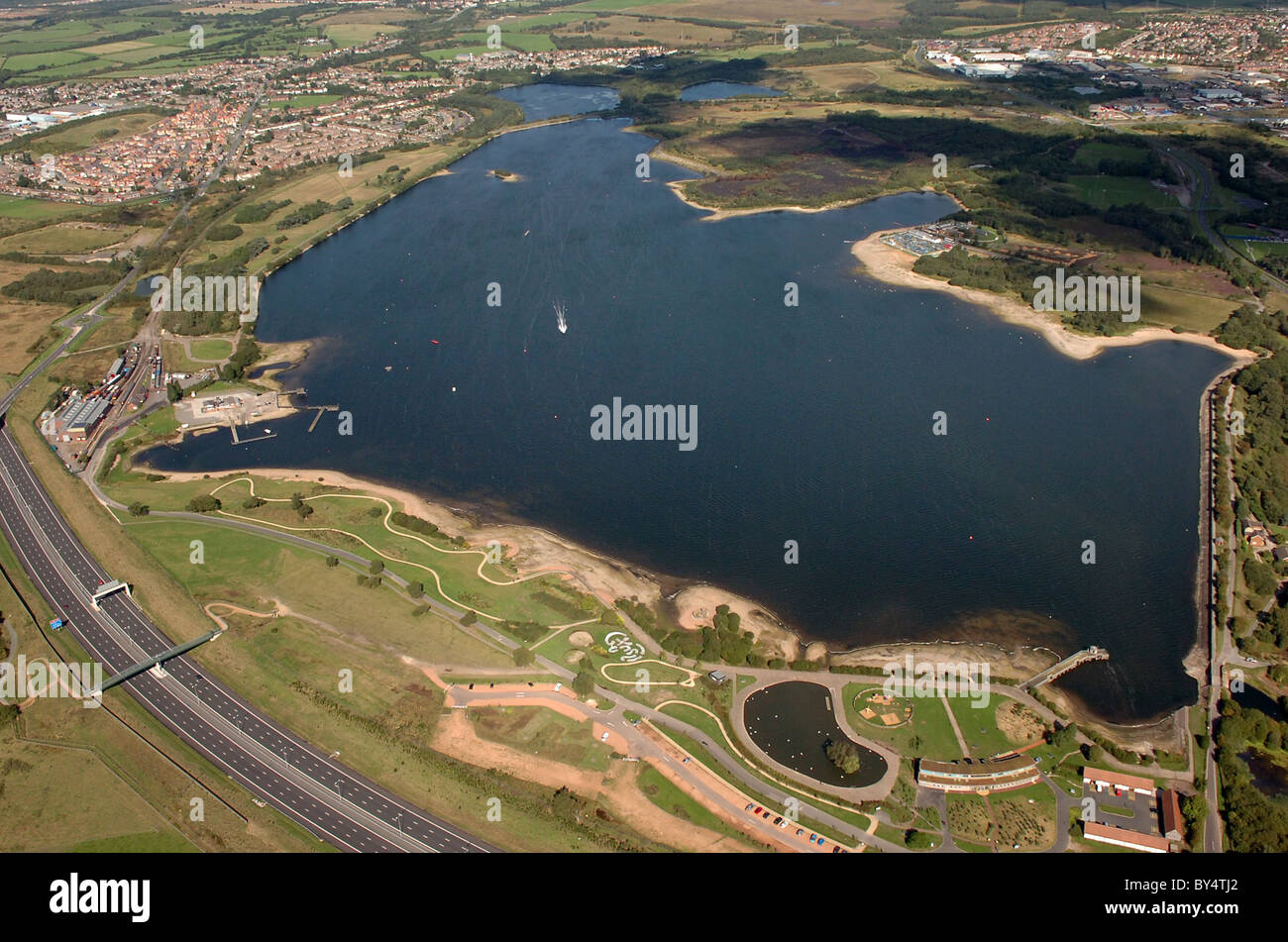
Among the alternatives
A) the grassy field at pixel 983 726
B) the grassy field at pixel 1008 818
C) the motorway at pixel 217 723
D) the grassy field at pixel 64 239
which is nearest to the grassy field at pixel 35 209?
the grassy field at pixel 64 239

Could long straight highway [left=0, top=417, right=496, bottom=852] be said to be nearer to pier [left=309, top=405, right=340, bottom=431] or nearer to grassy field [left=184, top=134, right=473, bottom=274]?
pier [left=309, top=405, right=340, bottom=431]

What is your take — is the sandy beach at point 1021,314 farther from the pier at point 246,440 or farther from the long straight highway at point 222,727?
the long straight highway at point 222,727

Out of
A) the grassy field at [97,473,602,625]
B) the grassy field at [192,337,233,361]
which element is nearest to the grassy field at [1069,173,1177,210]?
the grassy field at [97,473,602,625]

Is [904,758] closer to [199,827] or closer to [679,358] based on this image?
[199,827]

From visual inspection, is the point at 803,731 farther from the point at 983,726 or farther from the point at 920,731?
the point at 983,726

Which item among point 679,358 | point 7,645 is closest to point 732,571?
point 679,358

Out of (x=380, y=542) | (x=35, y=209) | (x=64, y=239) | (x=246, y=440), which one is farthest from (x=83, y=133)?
(x=380, y=542)
